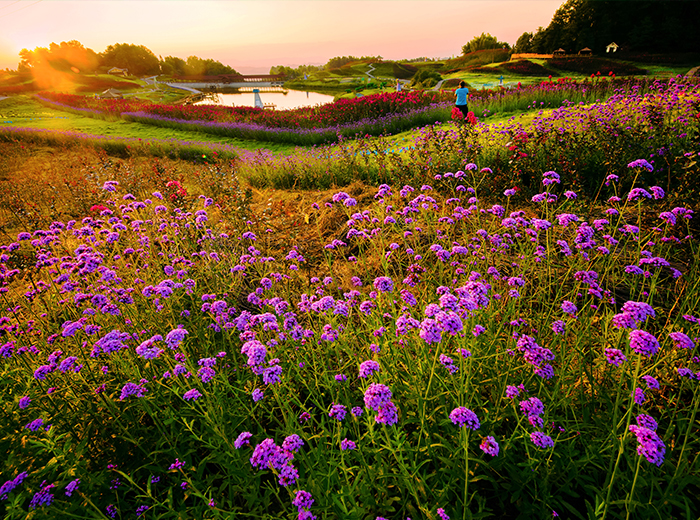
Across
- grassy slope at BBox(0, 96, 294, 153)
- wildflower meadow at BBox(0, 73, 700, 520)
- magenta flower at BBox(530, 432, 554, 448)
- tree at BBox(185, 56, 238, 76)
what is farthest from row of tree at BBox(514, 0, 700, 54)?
tree at BBox(185, 56, 238, 76)

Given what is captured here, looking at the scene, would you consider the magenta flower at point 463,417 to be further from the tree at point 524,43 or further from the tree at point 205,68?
the tree at point 205,68

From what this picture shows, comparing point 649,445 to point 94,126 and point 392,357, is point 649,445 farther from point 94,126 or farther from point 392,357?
point 94,126

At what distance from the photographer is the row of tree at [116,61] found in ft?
249

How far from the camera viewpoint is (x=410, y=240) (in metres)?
4.93

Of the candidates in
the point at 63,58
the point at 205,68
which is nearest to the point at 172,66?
the point at 205,68

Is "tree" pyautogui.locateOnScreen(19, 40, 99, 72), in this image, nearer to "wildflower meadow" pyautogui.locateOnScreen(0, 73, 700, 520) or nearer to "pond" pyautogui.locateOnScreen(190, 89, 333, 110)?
"pond" pyautogui.locateOnScreen(190, 89, 333, 110)

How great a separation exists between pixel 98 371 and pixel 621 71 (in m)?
36.7

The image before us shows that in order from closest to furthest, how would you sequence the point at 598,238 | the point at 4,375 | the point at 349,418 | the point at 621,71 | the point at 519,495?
the point at 519,495
the point at 349,418
the point at 4,375
the point at 598,238
the point at 621,71

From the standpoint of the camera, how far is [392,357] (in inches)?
100.0

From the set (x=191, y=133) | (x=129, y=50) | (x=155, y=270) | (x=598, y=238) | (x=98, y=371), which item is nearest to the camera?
A: (x=98, y=371)

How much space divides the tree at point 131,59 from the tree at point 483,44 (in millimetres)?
A: 85299

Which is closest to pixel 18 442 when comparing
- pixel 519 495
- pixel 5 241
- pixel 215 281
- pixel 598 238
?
pixel 215 281

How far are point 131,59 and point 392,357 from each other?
119 meters

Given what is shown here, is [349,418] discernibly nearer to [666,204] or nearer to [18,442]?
[18,442]
